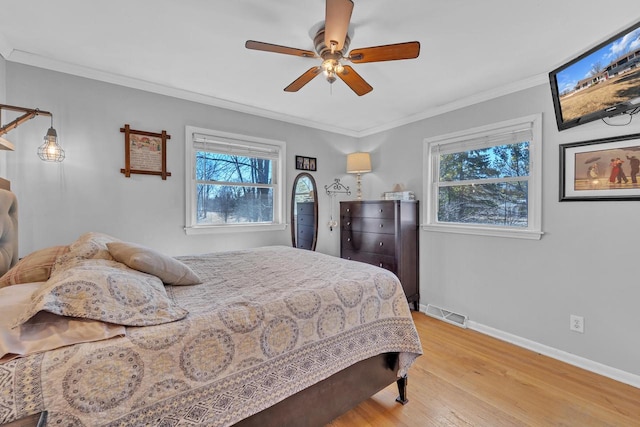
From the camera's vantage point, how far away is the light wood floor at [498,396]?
64.9 inches

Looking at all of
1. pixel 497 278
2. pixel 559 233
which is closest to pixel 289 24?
pixel 559 233

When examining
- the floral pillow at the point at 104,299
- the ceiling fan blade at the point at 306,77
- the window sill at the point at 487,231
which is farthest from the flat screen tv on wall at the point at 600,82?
the floral pillow at the point at 104,299

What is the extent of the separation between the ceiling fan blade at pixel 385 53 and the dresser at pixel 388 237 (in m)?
1.75

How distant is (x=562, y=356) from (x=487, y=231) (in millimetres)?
1196

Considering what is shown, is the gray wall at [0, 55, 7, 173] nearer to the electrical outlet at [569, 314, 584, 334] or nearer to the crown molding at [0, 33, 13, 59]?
the crown molding at [0, 33, 13, 59]

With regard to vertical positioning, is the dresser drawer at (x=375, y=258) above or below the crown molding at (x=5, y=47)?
below

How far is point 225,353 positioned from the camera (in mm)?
1081

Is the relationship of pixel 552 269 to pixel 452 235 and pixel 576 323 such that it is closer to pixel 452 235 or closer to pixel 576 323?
pixel 576 323

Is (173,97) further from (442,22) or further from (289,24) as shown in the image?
(442,22)

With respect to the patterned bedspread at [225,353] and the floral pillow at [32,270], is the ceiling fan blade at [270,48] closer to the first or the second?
the patterned bedspread at [225,353]

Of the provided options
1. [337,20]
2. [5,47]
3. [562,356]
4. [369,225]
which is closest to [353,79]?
[337,20]

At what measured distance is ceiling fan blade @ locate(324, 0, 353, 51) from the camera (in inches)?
53.4

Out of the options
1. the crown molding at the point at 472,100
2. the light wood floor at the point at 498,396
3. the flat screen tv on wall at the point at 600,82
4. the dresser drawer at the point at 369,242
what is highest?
the crown molding at the point at 472,100

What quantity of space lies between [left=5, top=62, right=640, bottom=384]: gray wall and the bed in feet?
2.57
